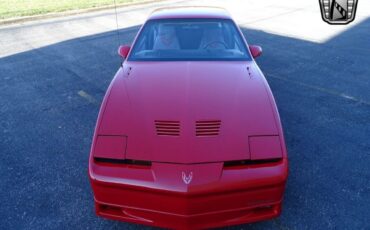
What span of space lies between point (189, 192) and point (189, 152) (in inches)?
12.2

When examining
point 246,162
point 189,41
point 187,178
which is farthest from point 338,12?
point 187,178

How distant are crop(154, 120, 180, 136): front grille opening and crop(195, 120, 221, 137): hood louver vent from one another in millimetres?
160

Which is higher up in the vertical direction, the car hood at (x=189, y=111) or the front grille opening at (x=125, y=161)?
the car hood at (x=189, y=111)

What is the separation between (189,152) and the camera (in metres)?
2.39

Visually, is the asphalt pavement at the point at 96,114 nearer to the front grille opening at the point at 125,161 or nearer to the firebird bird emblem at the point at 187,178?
the front grille opening at the point at 125,161

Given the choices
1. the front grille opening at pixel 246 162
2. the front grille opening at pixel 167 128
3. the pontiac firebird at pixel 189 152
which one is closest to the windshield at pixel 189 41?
the pontiac firebird at pixel 189 152

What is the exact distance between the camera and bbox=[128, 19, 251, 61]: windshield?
3715 millimetres

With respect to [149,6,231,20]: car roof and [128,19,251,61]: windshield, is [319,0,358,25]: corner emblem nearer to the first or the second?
[149,6,231,20]: car roof

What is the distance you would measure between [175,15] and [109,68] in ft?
9.97

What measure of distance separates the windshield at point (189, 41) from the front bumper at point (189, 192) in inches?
65.1

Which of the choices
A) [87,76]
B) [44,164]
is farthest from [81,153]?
[87,76]

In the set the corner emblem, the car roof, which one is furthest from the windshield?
the corner emblem

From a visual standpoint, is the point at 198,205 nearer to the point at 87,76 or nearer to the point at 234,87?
the point at 234,87

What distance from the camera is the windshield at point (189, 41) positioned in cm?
371
